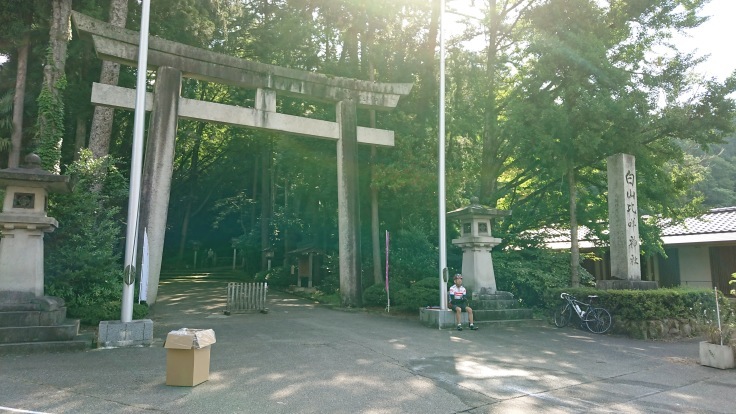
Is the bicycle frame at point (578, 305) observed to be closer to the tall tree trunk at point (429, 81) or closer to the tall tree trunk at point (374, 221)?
the tall tree trunk at point (374, 221)

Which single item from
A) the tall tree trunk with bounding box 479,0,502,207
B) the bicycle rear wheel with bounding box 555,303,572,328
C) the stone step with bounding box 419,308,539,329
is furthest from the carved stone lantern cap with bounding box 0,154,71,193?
the tall tree trunk with bounding box 479,0,502,207

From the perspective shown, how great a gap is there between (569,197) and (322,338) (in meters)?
10.9

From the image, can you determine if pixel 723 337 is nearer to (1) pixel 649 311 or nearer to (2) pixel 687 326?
(1) pixel 649 311

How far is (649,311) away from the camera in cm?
1178

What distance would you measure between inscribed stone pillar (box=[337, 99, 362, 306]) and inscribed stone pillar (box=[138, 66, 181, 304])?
17.8 feet

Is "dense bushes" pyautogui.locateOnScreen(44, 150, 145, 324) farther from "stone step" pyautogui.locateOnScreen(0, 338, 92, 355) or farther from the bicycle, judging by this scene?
the bicycle

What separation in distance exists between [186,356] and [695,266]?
21.7m

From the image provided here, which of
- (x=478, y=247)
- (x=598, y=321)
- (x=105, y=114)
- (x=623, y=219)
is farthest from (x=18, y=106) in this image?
(x=623, y=219)

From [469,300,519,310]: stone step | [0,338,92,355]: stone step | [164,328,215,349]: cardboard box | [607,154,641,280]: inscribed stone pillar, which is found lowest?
[0,338,92,355]: stone step

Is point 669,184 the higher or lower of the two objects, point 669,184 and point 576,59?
the lower

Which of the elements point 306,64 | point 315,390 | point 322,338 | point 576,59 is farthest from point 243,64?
point 315,390

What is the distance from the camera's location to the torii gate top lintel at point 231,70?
13.0 metres

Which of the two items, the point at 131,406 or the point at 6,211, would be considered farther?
the point at 6,211

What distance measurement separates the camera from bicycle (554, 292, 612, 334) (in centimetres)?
1244
